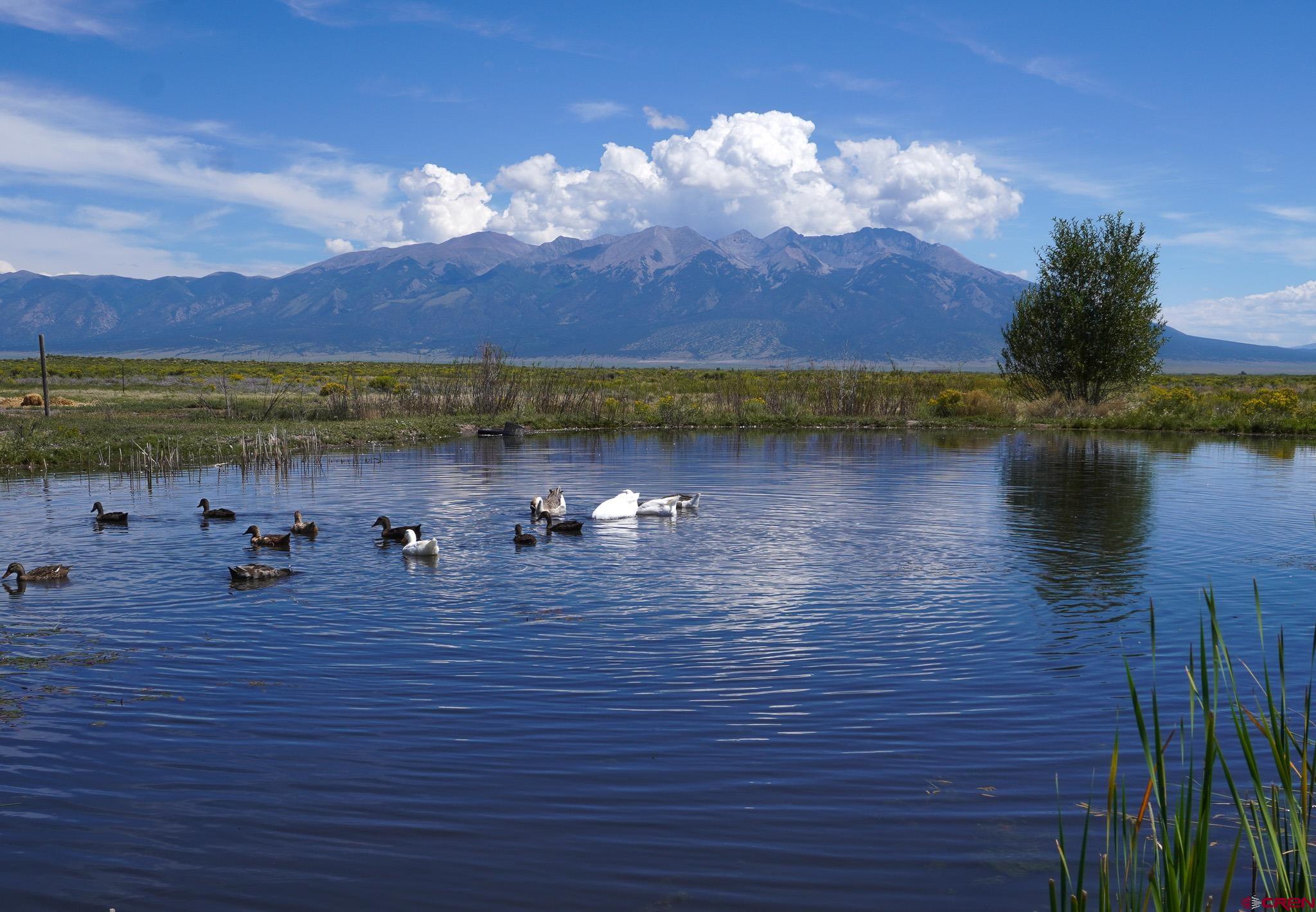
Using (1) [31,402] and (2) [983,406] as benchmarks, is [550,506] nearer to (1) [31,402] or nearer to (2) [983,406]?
(1) [31,402]

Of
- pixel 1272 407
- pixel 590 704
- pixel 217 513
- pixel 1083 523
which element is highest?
pixel 1272 407

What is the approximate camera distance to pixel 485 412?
4872 cm

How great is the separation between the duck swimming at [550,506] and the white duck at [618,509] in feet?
2.10

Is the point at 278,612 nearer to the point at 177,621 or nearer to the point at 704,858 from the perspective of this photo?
the point at 177,621

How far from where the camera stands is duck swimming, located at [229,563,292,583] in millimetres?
13664

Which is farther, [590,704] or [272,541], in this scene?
[272,541]

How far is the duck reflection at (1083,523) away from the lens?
1316 centimetres

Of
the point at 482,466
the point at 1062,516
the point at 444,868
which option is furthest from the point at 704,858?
the point at 482,466

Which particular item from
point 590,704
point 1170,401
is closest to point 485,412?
point 1170,401

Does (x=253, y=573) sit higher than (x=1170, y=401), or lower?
lower

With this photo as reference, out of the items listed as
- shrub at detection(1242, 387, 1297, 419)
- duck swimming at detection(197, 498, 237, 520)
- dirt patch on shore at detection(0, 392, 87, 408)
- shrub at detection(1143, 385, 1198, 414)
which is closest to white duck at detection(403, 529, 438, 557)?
duck swimming at detection(197, 498, 237, 520)

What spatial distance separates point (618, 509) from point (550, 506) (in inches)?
49.7

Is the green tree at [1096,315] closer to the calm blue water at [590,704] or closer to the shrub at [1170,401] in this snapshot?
the shrub at [1170,401]

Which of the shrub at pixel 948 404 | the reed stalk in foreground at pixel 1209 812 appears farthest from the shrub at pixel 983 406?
the reed stalk in foreground at pixel 1209 812
